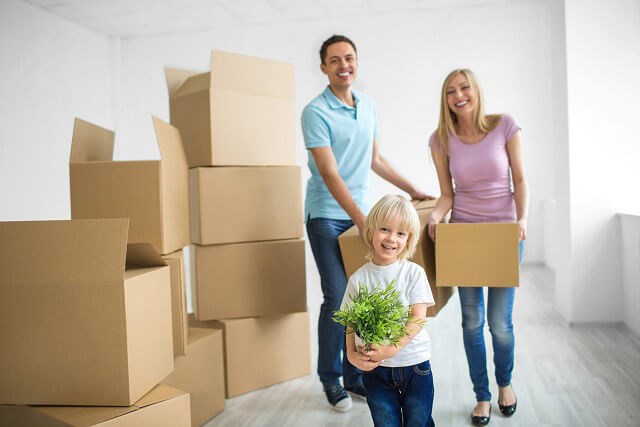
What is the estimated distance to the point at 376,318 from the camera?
3.94ft

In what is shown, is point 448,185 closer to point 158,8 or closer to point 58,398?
point 58,398

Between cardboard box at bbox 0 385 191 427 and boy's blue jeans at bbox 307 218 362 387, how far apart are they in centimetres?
73

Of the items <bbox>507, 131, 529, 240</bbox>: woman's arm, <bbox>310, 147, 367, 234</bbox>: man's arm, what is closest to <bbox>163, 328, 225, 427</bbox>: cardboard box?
<bbox>310, 147, 367, 234</bbox>: man's arm

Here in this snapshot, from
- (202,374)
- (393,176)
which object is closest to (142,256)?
(202,374)

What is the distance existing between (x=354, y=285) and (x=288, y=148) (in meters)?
1.04

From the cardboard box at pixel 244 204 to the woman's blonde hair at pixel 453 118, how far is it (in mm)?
608

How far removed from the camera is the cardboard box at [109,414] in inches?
51.7

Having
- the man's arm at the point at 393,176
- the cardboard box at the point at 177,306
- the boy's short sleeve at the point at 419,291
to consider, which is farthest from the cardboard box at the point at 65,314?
the man's arm at the point at 393,176

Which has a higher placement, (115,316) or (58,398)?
(115,316)

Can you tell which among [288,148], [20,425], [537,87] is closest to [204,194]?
[288,148]

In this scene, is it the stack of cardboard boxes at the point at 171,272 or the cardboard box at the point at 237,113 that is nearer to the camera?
the stack of cardboard boxes at the point at 171,272

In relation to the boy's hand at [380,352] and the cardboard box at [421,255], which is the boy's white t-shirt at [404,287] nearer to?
the boy's hand at [380,352]

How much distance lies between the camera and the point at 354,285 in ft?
4.57

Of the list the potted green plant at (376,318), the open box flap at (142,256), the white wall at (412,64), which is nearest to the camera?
the potted green plant at (376,318)
